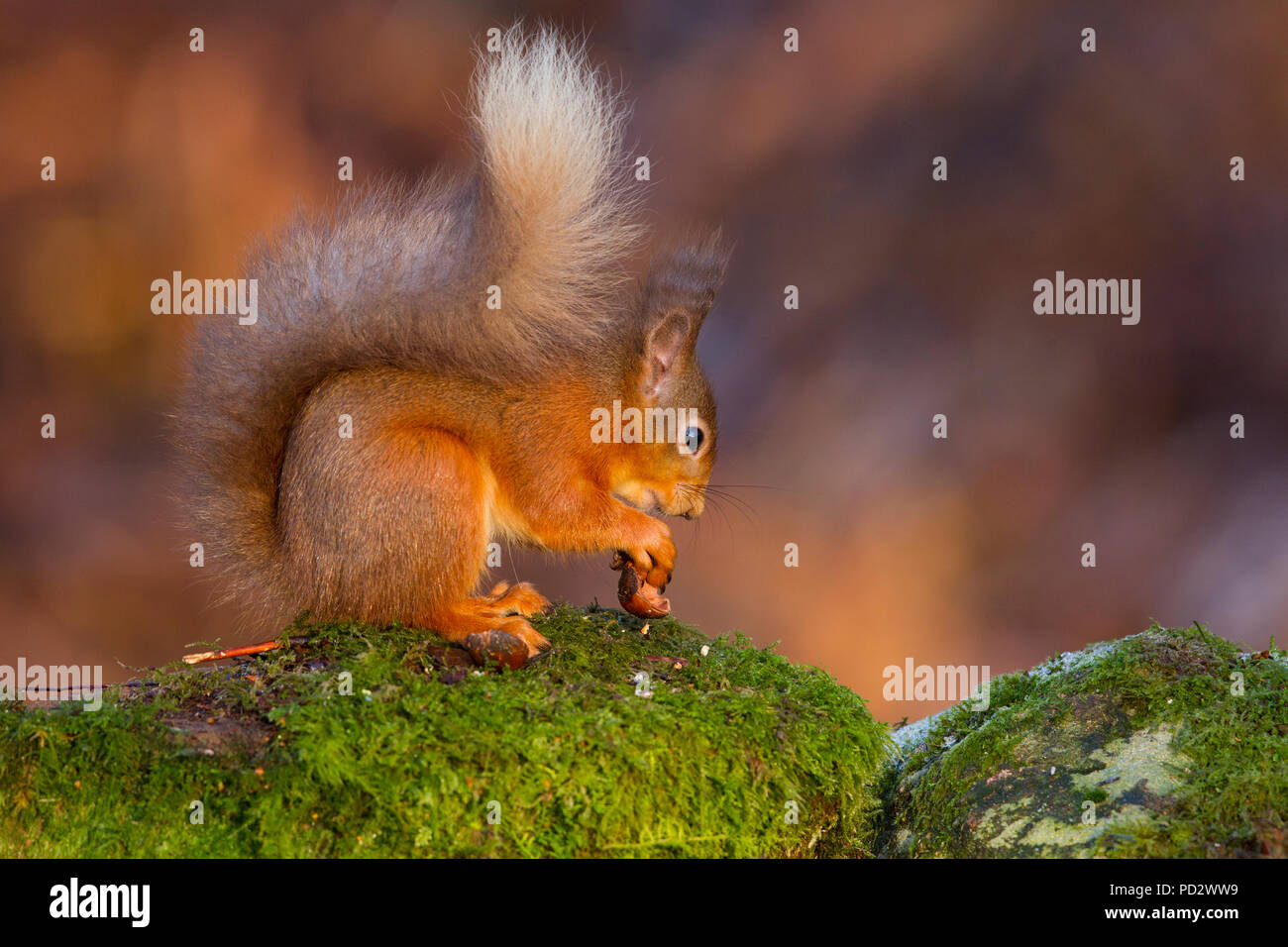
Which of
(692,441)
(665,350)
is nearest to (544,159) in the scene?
(665,350)

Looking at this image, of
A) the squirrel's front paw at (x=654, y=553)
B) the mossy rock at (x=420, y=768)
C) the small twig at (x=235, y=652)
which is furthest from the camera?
the squirrel's front paw at (x=654, y=553)

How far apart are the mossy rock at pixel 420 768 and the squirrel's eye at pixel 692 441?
756 millimetres

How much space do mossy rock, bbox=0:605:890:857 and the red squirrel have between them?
30cm

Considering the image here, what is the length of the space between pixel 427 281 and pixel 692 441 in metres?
0.81

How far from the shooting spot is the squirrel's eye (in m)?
2.89

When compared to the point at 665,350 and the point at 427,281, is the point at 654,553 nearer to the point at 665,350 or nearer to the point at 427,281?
the point at 665,350

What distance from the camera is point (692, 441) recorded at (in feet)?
9.50

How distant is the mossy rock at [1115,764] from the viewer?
186 cm

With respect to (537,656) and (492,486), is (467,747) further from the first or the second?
(492,486)

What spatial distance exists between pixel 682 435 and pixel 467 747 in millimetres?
1210

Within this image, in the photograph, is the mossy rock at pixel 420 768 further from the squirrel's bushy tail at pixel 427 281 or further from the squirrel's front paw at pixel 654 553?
the squirrel's bushy tail at pixel 427 281

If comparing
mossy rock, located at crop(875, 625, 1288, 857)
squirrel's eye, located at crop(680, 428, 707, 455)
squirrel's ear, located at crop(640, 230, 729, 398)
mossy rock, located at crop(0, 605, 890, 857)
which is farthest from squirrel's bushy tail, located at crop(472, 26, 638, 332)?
mossy rock, located at crop(875, 625, 1288, 857)

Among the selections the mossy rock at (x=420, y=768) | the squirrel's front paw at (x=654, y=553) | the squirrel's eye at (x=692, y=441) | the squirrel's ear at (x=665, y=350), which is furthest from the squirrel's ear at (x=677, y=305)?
the mossy rock at (x=420, y=768)

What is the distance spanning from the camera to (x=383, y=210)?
267 centimetres
